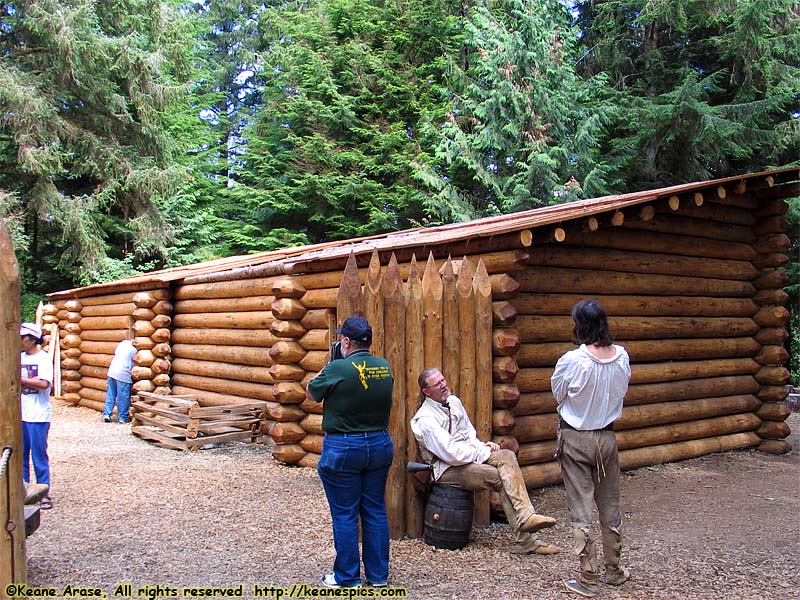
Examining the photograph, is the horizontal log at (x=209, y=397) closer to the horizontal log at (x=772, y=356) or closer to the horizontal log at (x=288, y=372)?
the horizontal log at (x=288, y=372)

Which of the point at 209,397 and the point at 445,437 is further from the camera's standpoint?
the point at 209,397

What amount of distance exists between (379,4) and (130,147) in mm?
10730

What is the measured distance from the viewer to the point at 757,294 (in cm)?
1120

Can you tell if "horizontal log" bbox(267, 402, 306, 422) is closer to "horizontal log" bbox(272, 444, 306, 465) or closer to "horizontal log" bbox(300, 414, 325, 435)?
"horizontal log" bbox(300, 414, 325, 435)

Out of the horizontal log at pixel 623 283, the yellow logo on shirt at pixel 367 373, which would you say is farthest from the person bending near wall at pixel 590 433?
the horizontal log at pixel 623 283

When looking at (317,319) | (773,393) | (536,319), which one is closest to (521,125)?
(773,393)

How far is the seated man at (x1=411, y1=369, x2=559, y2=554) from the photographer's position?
604 centimetres

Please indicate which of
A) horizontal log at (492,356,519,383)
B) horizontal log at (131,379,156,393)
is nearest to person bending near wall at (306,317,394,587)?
horizontal log at (492,356,519,383)

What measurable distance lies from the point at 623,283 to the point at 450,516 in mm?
4470

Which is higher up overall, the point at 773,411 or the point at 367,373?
the point at 367,373

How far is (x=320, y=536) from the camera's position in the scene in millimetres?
6594

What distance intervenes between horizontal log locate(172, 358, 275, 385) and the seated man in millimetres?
5421

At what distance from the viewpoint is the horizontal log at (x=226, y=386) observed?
38.9 ft

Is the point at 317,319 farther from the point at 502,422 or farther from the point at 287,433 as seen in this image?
the point at 502,422
